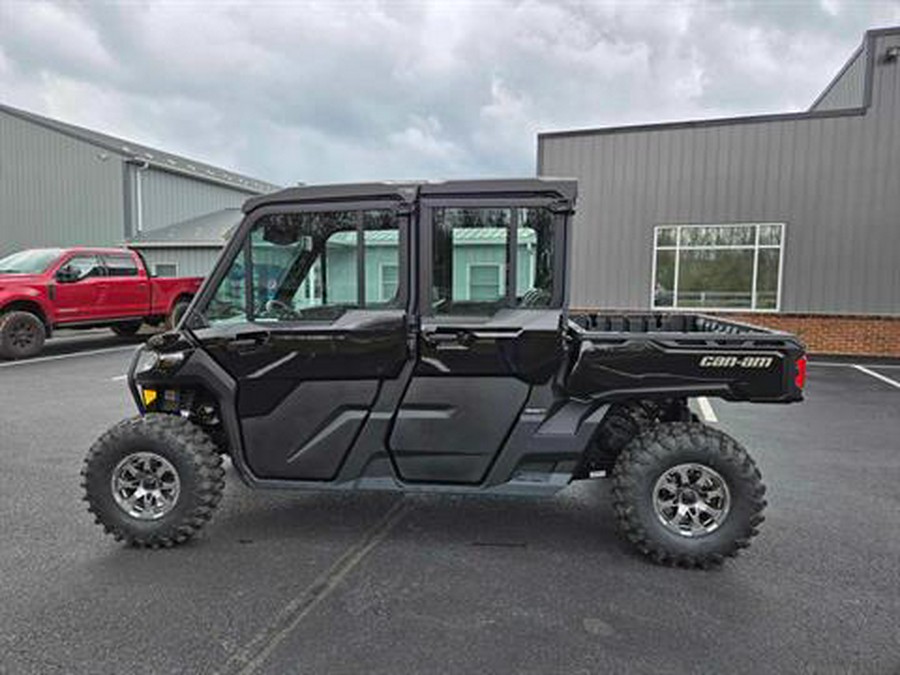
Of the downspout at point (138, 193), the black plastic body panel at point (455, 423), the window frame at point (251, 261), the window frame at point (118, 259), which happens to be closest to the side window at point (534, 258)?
the black plastic body panel at point (455, 423)

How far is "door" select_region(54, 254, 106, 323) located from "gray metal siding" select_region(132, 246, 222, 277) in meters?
7.02

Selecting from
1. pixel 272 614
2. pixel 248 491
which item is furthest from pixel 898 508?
pixel 248 491

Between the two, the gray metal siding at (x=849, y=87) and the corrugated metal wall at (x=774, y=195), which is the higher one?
the gray metal siding at (x=849, y=87)

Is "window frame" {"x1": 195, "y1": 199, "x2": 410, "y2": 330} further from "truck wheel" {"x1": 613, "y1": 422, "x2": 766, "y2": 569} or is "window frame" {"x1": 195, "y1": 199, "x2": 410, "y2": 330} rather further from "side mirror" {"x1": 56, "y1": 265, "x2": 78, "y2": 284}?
"side mirror" {"x1": 56, "y1": 265, "x2": 78, "y2": 284}

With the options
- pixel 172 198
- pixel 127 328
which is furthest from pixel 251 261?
pixel 172 198

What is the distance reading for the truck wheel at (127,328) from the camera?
40.9ft

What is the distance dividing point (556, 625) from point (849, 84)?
592 inches

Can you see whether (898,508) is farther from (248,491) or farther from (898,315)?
(898,315)

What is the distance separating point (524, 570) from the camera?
3162mm

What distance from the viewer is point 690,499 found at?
3242 millimetres

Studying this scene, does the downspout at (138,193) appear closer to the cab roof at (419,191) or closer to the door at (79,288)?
the door at (79,288)

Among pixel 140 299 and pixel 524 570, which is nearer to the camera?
pixel 524 570

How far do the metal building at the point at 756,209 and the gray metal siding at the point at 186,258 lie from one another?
11910 mm

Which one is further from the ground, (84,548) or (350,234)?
(350,234)
